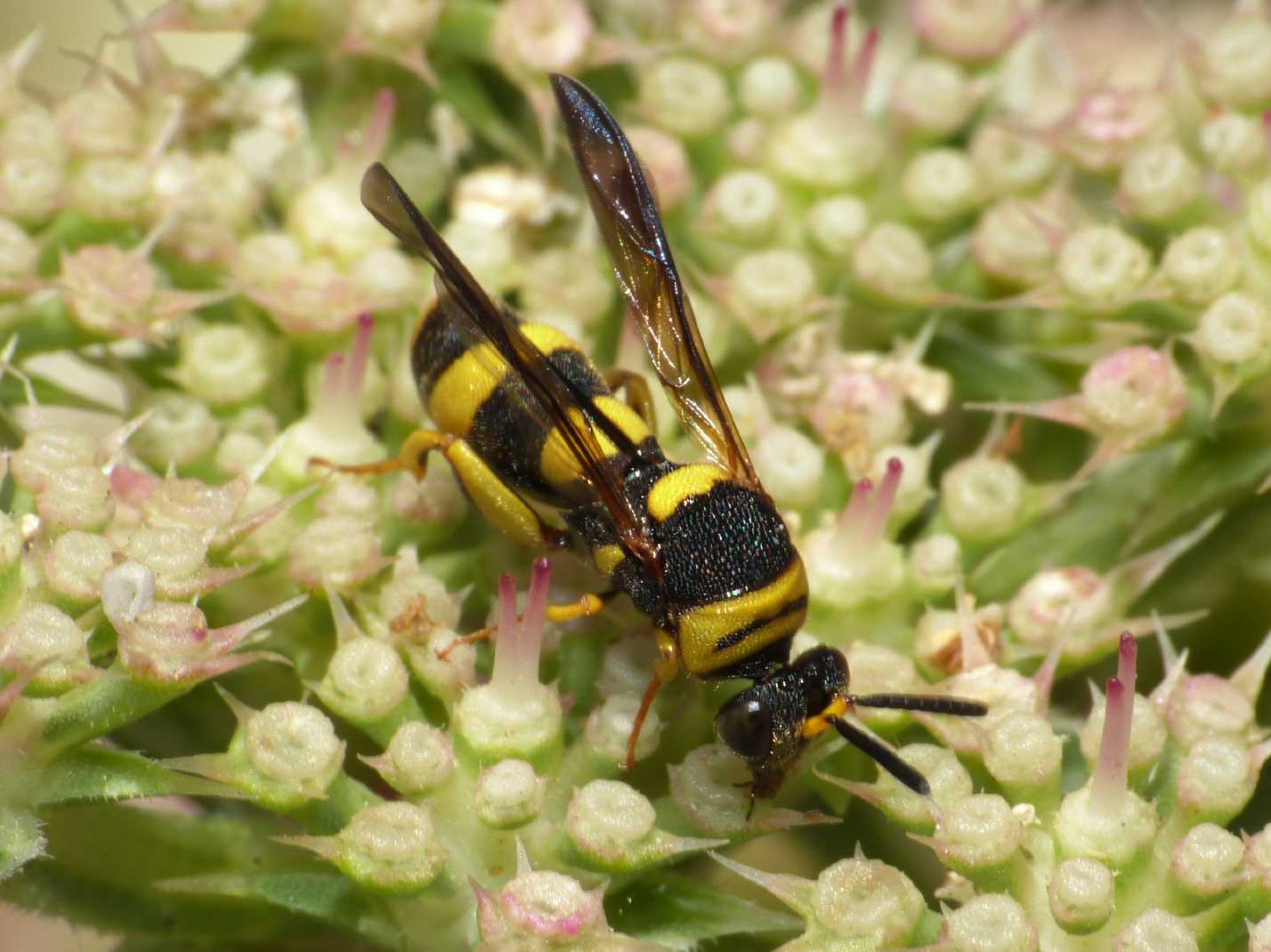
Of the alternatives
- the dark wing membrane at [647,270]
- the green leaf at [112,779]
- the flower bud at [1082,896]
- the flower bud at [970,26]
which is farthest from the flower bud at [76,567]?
the flower bud at [970,26]

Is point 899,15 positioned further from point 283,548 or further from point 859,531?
point 283,548

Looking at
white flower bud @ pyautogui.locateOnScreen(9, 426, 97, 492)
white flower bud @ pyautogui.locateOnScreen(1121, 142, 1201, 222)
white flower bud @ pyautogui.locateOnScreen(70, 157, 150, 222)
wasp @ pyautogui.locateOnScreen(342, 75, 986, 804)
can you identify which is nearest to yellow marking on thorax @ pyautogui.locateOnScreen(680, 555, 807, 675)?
wasp @ pyautogui.locateOnScreen(342, 75, 986, 804)

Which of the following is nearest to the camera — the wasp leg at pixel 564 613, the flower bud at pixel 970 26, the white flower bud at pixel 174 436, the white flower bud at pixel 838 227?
the wasp leg at pixel 564 613

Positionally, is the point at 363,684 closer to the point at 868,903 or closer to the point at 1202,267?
the point at 868,903

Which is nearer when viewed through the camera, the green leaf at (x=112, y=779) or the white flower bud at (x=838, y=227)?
the green leaf at (x=112, y=779)

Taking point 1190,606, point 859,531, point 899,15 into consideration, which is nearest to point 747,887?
point 859,531

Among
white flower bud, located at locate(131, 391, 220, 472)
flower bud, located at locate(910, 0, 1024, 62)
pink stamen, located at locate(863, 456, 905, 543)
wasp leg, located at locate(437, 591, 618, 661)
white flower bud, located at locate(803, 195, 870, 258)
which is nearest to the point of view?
wasp leg, located at locate(437, 591, 618, 661)

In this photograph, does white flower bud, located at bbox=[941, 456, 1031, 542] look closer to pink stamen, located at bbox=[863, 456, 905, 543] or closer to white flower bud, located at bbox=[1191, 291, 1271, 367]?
pink stamen, located at bbox=[863, 456, 905, 543]

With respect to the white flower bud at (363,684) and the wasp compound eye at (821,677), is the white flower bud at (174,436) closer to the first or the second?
the white flower bud at (363,684)
